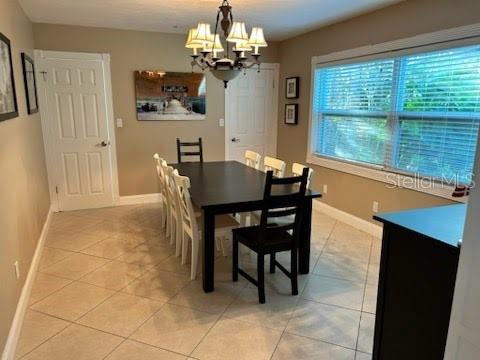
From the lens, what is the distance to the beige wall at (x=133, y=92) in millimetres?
4574

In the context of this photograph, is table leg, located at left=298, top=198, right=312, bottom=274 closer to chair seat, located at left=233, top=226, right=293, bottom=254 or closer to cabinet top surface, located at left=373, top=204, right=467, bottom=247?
chair seat, located at left=233, top=226, right=293, bottom=254

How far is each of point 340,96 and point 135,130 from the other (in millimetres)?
2863

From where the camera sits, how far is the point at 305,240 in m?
3.01

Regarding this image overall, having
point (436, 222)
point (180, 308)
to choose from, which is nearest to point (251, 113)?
point (180, 308)

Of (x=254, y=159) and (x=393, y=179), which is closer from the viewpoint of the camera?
(x=393, y=179)

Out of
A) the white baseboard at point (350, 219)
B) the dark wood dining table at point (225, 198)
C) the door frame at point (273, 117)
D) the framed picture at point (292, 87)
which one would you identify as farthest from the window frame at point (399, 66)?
the dark wood dining table at point (225, 198)

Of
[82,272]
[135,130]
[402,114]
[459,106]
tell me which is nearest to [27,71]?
[135,130]

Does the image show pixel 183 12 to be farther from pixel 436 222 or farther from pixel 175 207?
pixel 436 222

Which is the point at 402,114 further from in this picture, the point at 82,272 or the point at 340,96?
the point at 82,272

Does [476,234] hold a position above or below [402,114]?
below

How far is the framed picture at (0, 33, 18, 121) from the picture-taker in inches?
93.4

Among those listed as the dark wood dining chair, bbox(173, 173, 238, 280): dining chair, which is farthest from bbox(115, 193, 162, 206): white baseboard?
the dark wood dining chair

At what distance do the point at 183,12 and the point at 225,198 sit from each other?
2342mm

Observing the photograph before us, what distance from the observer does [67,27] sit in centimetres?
450
